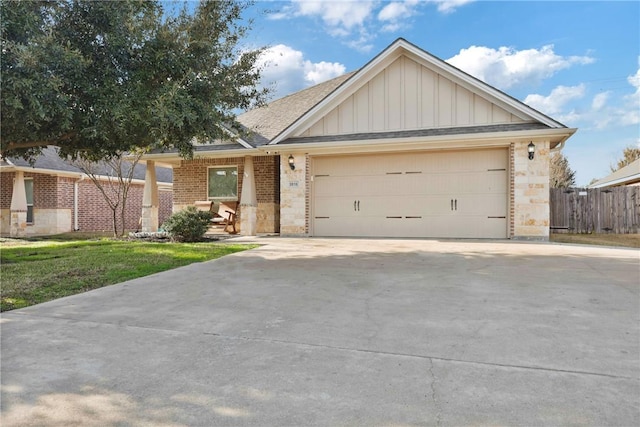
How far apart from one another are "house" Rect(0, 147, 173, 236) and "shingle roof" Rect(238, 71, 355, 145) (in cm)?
702

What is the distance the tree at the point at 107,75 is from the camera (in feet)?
17.6

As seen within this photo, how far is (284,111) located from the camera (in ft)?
52.3

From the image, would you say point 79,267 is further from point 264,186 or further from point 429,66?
point 429,66

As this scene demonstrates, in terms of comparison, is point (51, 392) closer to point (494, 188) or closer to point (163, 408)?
point (163, 408)

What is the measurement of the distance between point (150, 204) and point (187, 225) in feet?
14.2

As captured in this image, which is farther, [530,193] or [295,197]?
[295,197]

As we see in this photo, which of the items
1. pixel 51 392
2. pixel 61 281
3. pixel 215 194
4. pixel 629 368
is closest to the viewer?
pixel 51 392

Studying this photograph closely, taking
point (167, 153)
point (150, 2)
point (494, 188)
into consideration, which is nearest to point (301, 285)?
point (150, 2)

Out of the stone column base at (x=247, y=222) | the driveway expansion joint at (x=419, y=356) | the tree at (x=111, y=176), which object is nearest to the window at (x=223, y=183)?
the stone column base at (x=247, y=222)

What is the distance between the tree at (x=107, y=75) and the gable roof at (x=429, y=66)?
433 cm

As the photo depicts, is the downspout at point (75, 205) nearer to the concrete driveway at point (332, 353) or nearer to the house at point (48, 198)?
the house at point (48, 198)

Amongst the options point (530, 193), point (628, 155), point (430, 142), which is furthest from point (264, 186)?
point (628, 155)

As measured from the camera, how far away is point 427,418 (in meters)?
2.00

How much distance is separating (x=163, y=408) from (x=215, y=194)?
43.8ft
